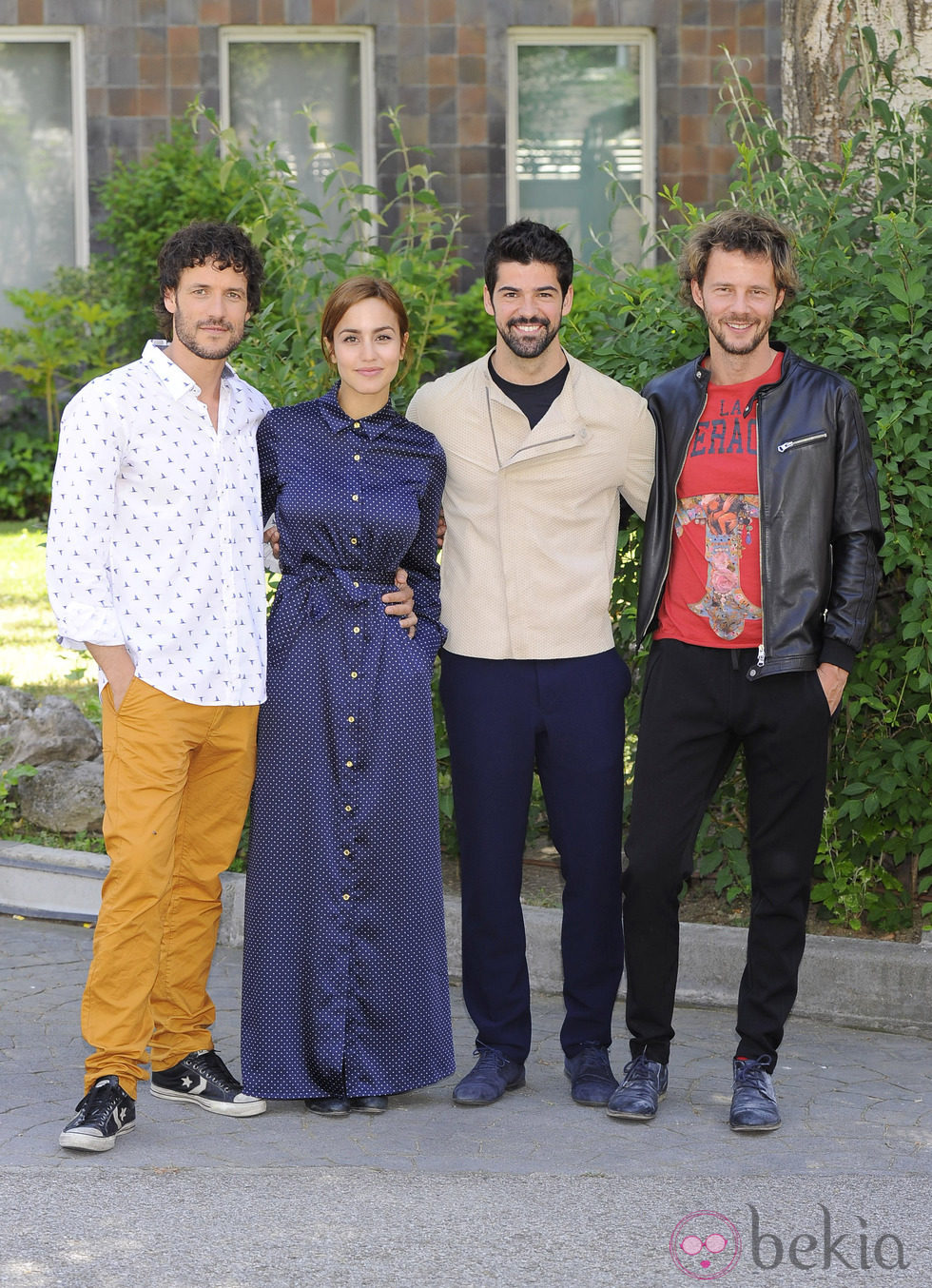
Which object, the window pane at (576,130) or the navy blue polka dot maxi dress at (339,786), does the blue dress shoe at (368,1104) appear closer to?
the navy blue polka dot maxi dress at (339,786)

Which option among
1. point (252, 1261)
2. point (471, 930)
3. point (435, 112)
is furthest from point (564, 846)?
point (435, 112)

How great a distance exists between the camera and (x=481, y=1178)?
3.85 metres

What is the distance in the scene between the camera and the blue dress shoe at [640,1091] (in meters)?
4.18

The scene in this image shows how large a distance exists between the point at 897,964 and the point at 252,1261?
7.62ft

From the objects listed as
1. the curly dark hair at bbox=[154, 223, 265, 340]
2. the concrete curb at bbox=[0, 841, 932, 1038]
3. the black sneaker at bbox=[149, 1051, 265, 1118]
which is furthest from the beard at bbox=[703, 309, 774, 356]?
the black sneaker at bbox=[149, 1051, 265, 1118]

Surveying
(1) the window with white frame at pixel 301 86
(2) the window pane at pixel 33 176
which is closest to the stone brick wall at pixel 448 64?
(1) the window with white frame at pixel 301 86

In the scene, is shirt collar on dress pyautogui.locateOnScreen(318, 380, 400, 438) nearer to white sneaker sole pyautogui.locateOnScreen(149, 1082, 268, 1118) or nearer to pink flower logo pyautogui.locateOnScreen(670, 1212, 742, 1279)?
white sneaker sole pyautogui.locateOnScreen(149, 1082, 268, 1118)

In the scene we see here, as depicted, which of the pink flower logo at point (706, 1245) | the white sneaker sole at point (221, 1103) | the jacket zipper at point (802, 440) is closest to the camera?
the pink flower logo at point (706, 1245)

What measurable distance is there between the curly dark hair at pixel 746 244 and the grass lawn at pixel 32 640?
329 centimetres

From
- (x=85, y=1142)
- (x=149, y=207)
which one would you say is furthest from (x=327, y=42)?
(x=85, y=1142)

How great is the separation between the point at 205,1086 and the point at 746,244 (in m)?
2.56

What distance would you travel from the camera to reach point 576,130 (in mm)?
14867

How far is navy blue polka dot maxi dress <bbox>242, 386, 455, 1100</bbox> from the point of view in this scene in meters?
4.23

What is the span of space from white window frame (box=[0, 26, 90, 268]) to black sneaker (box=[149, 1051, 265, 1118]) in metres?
11.3
